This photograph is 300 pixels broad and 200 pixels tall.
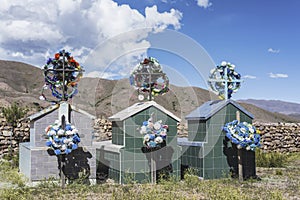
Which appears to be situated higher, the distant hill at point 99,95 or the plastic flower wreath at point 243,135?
the distant hill at point 99,95

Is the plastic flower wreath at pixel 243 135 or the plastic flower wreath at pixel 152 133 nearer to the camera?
the plastic flower wreath at pixel 152 133

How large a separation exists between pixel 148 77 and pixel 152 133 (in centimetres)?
171

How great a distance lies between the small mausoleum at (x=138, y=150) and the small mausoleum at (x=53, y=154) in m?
0.65

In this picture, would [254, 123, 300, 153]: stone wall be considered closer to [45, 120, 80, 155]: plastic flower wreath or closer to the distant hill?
the distant hill

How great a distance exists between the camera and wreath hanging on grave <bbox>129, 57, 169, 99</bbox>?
362 inches

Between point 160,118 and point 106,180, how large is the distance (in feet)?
7.23

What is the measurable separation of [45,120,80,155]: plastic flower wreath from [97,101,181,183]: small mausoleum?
1.29 metres

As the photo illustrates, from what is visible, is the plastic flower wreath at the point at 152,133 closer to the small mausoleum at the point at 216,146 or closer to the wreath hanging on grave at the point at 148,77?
the wreath hanging on grave at the point at 148,77

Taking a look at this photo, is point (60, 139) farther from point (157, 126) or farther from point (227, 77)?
point (227, 77)

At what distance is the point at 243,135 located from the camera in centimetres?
873

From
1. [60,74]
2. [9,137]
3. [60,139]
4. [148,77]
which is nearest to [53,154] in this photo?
[60,139]

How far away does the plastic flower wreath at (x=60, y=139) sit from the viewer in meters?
7.66

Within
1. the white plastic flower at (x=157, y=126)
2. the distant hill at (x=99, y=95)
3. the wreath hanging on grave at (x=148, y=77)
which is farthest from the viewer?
the distant hill at (x=99, y=95)

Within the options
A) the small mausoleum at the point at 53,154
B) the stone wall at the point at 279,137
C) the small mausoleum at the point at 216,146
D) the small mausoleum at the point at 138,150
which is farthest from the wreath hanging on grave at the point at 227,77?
the stone wall at the point at 279,137
